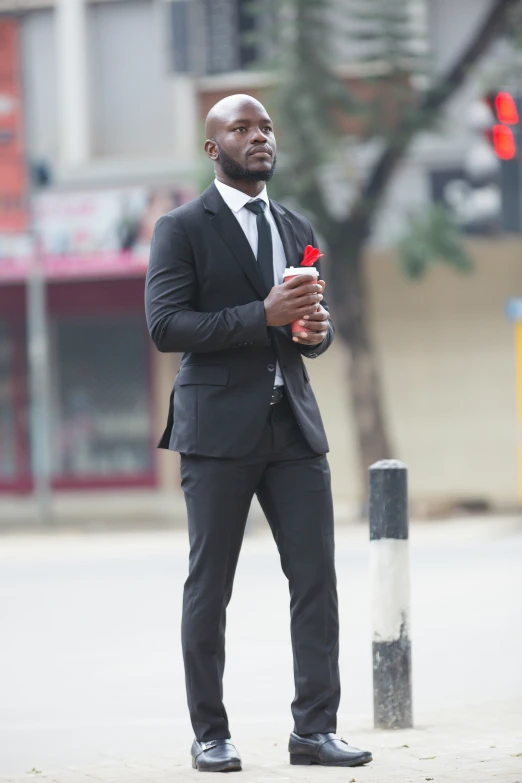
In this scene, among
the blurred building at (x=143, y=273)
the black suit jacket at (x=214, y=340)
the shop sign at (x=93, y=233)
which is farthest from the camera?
the blurred building at (x=143, y=273)

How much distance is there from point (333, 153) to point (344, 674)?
29.2ft

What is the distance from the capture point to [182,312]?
4992mm

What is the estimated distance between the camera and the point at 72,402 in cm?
2133

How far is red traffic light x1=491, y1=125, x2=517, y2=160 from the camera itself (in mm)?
13977

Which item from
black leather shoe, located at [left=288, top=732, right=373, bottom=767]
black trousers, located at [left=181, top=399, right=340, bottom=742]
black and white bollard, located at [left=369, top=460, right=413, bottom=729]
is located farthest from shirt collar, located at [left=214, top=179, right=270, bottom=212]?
black leather shoe, located at [left=288, top=732, right=373, bottom=767]

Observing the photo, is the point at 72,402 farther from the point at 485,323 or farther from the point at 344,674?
the point at 344,674

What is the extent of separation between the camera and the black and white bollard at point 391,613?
233 inches

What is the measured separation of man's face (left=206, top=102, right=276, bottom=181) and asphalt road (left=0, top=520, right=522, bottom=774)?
6.78 feet

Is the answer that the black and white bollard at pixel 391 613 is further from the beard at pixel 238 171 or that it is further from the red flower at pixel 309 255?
the beard at pixel 238 171

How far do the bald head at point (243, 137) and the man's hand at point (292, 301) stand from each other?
1.26 feet

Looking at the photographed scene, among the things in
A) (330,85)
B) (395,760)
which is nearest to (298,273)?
(395,760)

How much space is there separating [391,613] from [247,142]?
1.88 metres

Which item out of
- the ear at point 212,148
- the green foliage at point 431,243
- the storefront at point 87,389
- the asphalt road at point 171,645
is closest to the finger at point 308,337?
the ear at point 212,148

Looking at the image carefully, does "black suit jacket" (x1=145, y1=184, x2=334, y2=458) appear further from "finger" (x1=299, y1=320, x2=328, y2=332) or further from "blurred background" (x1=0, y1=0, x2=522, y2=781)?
"blurred background" (x1=0, y1=0, x2=522, y2=781)
